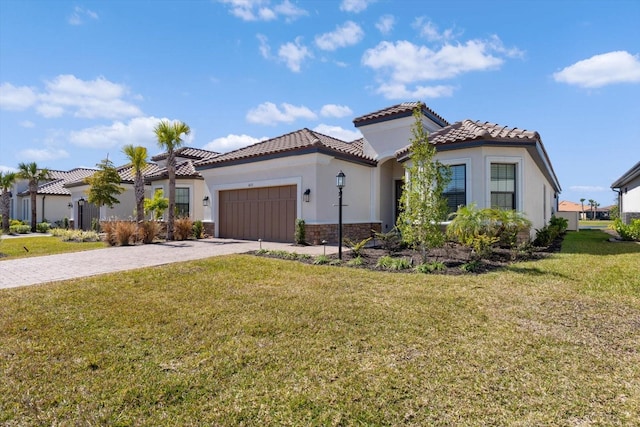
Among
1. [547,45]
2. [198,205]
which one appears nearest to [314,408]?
[547,45]

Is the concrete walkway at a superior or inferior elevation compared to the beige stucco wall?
inferior

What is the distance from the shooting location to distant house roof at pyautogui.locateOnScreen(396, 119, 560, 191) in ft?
35.8

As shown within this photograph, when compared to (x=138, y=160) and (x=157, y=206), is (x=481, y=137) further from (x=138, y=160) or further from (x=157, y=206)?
(x=157, y=206)

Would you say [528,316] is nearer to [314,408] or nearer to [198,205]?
[314,408]

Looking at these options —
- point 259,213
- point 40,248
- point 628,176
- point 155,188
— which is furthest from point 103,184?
point 628,176

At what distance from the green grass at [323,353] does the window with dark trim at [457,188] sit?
219 inches

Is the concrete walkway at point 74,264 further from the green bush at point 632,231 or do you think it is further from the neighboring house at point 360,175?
the green bush at point 632,231

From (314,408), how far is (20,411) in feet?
8.07

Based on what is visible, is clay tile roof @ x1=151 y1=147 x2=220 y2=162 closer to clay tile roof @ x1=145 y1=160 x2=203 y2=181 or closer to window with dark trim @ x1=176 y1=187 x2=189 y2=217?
clay tile roof @ x1=145 y1=160 x2=203 y2=181

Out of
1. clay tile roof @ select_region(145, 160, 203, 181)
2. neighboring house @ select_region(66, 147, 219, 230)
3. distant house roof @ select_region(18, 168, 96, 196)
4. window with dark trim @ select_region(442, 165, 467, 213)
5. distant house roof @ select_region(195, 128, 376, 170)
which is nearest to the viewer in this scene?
window with dark trim @ select_region(442, 165, 467, 213)

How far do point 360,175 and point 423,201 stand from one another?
23.0ft

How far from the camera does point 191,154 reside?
75.6 feet

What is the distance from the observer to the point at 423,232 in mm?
8734

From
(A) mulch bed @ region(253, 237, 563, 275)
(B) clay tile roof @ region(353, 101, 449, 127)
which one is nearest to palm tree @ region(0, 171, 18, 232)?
(A) mulch bed @ region(253, 237, 563, 275)
